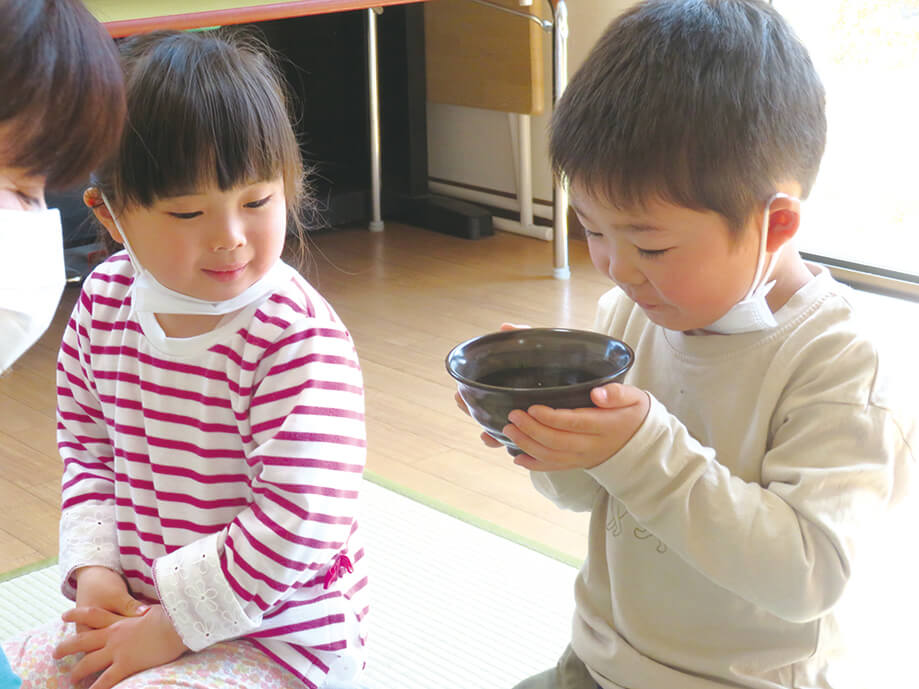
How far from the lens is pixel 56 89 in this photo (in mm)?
812

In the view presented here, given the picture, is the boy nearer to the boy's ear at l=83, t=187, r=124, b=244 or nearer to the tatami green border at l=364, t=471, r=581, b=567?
the boy's ear at l=83, t=187, r=124, b=244

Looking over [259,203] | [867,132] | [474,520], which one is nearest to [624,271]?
[259,203]

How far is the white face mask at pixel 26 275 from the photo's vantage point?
3.00 ft

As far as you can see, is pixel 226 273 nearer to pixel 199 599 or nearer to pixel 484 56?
pixel 199 599

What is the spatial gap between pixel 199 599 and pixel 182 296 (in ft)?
0.95

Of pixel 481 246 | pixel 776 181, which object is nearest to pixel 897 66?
pixel 481 246

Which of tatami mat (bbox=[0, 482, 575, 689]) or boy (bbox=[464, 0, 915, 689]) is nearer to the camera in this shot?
boy (bbox=[464, 0, 915, 689])

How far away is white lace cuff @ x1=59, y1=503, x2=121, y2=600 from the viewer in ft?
3.84

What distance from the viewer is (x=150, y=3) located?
203cm

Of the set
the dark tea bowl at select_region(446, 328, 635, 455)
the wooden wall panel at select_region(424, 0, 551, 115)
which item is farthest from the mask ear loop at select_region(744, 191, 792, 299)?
the wooden wall panel at select_region(424, 0, 551, 115)

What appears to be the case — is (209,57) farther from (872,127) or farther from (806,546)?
(872,127)

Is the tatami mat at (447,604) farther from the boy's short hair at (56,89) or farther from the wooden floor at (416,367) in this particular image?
the boy's short hair at (56,89)

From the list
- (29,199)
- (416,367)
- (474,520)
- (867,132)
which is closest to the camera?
(29,199)

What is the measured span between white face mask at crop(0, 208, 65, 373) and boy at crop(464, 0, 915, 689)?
41 centimetres
